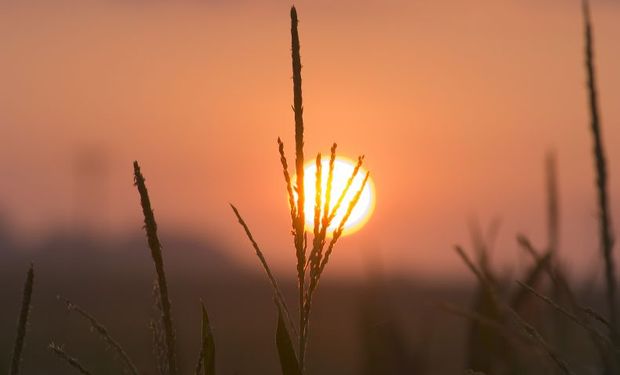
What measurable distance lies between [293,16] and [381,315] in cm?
156

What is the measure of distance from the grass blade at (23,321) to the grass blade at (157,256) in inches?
6.4

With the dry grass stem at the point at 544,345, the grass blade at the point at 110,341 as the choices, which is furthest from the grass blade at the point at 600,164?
the grass blade at the point at 110,341

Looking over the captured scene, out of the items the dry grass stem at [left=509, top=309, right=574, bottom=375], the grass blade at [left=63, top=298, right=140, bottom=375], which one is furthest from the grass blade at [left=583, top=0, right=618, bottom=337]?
the grass blade at [left=63, top=298, right=140, bottom=375]

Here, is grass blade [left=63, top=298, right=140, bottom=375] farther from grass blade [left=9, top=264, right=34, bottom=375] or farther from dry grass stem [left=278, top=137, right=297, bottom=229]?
dry grass stem [left=278, top=137, right=297, bottom=229]

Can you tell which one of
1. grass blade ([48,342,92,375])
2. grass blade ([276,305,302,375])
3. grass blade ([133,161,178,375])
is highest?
grass blade ([133,161,178,375])

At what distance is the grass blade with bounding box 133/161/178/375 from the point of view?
4.06ft

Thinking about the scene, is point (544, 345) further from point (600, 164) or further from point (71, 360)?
point (71, 360)

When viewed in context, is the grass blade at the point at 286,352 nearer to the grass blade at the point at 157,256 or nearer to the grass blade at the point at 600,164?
the grass blade at the point at 157,256

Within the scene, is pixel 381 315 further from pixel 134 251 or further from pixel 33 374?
pixel 134 251

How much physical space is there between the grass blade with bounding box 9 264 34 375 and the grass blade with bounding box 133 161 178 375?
0.53 feet

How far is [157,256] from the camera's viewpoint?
1.25 m

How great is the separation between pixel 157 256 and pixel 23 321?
9.0 inches

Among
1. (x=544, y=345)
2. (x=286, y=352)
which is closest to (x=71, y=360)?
(x=286, y=352)

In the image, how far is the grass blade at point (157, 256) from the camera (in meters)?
1.24
